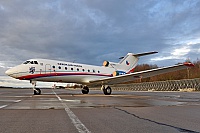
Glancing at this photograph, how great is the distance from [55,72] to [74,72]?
2.32 meters

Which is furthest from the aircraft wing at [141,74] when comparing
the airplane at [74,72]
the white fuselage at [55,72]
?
the white fuselage at [55,72]

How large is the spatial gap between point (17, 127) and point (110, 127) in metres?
2.09

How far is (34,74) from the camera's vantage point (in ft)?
68.6

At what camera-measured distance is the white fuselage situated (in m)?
20.7

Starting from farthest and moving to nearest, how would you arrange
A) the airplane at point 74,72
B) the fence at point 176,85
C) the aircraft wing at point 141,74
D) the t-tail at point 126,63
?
the fence at point 176,85
the t-tail at point 126,63
the airplane at point 74,72
the aircraft wing at point 141,74

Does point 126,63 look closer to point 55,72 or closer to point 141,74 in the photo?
point 141,74

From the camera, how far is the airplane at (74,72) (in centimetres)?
2058

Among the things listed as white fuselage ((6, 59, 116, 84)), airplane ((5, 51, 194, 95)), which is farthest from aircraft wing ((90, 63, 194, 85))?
white fuselage ((6, 59, 116, 84))

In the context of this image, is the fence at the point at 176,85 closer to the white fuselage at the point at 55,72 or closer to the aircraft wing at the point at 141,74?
the aircraft wing at the point at 141,74

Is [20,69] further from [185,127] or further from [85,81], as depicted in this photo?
[185,127]

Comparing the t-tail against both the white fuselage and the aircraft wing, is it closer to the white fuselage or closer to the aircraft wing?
the white fuselage

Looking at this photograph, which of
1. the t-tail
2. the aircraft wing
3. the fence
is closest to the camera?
the aircraft wing

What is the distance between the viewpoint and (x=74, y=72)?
2370 cm

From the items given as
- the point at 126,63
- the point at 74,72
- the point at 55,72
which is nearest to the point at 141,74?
the point at 74,72
